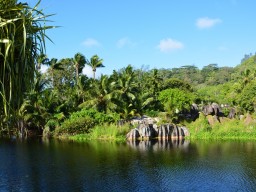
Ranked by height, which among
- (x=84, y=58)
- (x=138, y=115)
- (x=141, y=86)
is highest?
(x=84, y=58)

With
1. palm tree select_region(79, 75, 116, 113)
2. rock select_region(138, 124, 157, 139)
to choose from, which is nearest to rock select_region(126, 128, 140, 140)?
rock select_region(138, 124, 157, 139)

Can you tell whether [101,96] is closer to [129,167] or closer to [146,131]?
[146,131]

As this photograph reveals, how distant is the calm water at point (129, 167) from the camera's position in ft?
73.6

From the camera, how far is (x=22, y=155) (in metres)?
34.7

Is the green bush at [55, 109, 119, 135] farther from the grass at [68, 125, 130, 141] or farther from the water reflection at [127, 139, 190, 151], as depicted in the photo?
the water reflection at [127, 139, 190, 151]

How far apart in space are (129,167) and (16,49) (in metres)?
23.4

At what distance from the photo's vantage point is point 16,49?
5.93 m

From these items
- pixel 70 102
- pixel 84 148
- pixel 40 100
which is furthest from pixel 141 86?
pixel 84 148

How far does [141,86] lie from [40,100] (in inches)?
856

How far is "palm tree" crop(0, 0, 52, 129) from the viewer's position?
5391mm

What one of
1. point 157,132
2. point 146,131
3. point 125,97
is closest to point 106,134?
point 146,131

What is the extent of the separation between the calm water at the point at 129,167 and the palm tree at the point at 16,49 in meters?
16.8

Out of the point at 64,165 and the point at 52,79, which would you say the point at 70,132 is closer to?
the point at 52,79

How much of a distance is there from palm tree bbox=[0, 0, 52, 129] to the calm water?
55.1 ft
